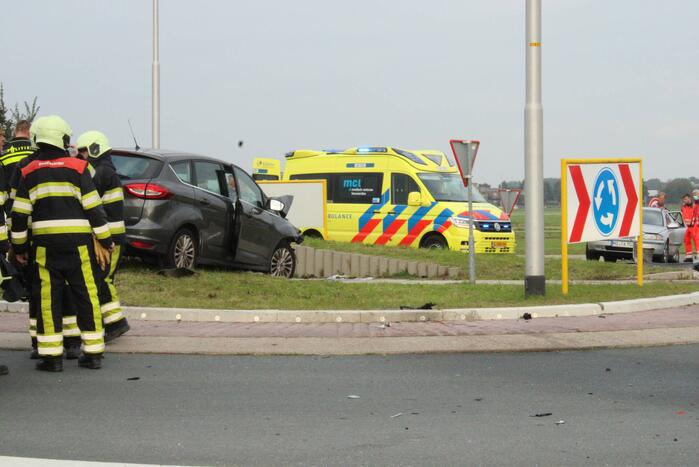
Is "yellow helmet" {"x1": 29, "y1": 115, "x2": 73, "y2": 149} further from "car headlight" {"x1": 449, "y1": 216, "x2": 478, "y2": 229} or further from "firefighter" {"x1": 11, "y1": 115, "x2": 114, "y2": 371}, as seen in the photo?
"car headlight" {"x1": 449, "y1": 216, "x2": 478, "y2": 229}

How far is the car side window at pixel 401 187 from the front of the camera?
23.0 metres

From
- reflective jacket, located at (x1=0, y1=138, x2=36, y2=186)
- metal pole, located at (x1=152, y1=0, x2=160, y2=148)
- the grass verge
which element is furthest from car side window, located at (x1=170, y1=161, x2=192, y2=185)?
metal pole, located at (x1=152, y1=0, x2=160, y2=148)

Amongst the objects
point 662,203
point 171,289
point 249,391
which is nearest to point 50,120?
point 249,391

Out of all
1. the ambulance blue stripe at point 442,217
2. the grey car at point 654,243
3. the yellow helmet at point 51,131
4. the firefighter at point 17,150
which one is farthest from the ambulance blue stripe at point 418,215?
the yellow helmet at point 51,131

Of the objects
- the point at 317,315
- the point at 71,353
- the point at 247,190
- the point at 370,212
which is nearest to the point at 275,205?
the point at 247,190

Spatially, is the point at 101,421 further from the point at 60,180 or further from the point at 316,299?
the point at 316,299

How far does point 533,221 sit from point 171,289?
4388mm

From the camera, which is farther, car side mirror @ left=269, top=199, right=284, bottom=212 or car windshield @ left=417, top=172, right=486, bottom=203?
car windshield @ left=417, top=172, right=486, bottom=203

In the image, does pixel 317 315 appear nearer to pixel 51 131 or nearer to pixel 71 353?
pixel 71 353

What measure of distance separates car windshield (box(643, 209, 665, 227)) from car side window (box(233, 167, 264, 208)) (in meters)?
15.6

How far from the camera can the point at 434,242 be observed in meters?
22.5

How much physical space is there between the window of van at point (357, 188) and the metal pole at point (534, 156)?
446 inches

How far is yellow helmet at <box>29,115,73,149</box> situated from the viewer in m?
7.88

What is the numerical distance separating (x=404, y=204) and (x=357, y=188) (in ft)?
5.13
